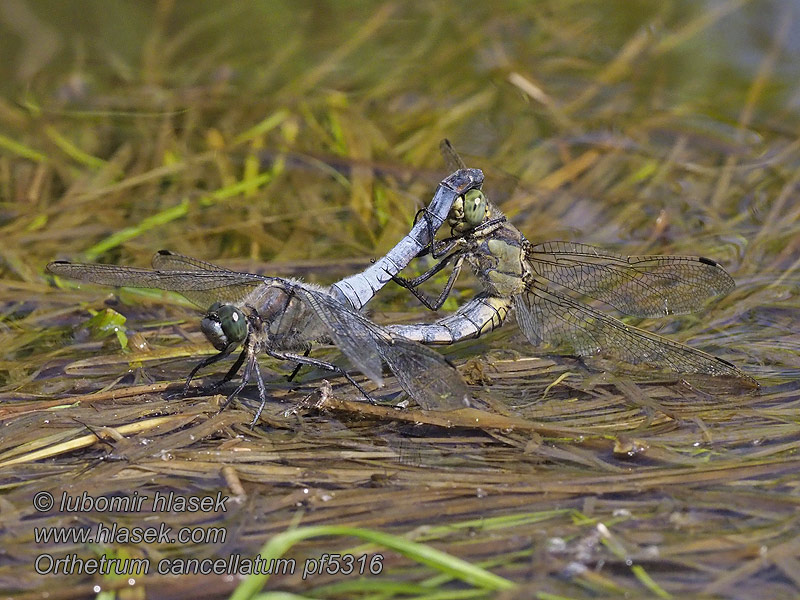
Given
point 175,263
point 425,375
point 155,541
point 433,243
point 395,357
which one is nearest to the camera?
point 155,541

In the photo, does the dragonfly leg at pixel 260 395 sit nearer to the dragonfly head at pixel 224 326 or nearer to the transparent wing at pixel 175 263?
the dragonfly head at pixel 224 326

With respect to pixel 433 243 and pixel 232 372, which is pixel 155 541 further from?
pixel 433 243

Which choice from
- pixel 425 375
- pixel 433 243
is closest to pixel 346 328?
pixel 425 375

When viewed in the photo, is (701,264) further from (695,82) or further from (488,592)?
(695,82)

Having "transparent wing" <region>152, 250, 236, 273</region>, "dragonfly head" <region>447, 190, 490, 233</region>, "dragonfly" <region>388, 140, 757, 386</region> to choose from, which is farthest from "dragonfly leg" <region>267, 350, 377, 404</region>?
"dragonfly head" <region>447, 190, 490, 233</region>

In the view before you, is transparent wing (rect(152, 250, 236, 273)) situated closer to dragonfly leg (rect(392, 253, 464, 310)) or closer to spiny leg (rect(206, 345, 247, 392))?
spiny leg (rect(206, 345, 247, 392))

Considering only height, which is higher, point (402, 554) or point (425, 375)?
point (425, 375)
